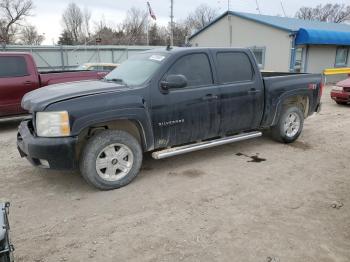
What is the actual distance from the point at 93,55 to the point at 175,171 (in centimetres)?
1949

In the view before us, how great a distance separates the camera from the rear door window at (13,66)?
7.84m

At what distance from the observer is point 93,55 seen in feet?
74.9

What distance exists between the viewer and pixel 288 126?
6.57 metres

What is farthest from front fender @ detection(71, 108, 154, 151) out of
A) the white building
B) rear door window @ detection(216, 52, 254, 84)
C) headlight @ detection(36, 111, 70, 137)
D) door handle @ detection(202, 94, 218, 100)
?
the white building

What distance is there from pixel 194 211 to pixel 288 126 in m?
3.55

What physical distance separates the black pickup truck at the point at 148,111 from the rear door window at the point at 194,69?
0.02 m

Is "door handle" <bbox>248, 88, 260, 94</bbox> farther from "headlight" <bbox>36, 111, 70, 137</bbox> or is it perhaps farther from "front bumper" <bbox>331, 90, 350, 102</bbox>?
"front bumper" <bbox>331, 90, 350, 102</bbox>

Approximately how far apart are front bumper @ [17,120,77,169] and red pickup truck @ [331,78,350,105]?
9706 millimetres

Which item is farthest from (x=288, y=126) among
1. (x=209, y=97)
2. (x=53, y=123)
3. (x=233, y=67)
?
(x=53, y=123)

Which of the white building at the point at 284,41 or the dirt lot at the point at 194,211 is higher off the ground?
the white building at the point at 284,41

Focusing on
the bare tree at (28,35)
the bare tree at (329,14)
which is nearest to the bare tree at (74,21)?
the bare tree at (28,35)

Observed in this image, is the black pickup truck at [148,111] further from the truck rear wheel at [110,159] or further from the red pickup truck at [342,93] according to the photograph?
the red pickup truck at [342,93]

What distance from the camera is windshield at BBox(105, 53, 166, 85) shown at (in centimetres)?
482

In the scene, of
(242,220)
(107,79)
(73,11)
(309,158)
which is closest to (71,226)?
(242,220)
